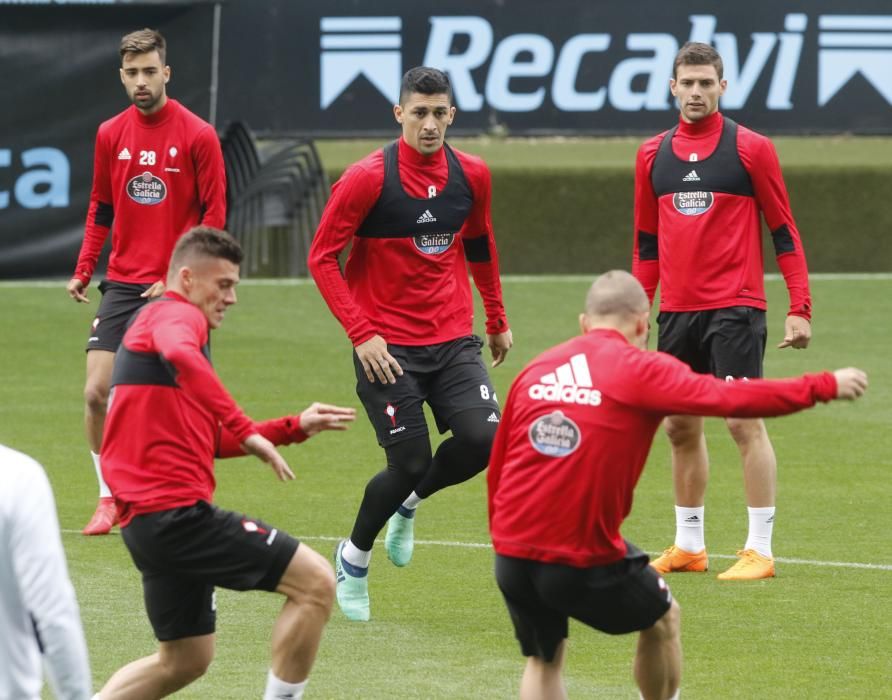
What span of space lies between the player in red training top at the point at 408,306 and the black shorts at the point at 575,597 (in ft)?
7.71

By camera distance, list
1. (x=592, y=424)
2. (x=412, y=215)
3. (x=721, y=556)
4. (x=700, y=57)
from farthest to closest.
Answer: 1. (x=721, y=556)
2. (x=700, y=57)
3. (x=412, y=215)
4. (x=592, y=424)

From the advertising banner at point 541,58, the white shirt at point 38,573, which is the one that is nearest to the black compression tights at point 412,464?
the white shirt at point 38,573

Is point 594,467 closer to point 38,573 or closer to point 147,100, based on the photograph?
point 38,573

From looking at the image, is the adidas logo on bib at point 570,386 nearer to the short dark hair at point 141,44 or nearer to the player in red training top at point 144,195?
the player in red training top at point 144,195

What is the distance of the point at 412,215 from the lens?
8484 millimetres

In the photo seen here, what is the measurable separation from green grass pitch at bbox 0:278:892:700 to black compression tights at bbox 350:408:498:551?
16.8 inches

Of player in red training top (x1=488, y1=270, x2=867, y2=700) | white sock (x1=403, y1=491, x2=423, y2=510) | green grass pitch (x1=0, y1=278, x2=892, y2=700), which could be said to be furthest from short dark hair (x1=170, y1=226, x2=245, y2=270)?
white sock (x1=403, y1=491, x2=423, y2=510)

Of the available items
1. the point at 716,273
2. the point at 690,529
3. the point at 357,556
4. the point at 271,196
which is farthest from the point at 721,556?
the point at 271,196

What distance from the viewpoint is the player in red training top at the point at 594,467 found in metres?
5.64

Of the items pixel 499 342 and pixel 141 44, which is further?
pixel 141 44

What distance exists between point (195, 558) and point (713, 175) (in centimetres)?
399

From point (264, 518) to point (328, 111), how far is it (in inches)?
428

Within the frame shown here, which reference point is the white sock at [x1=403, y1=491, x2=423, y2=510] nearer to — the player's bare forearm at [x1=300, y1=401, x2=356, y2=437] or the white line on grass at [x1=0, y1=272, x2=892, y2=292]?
the player's bare forearm at [x1=300, y1=401, x2=356, y2=437]

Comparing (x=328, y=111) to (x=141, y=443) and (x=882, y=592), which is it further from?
(x=141, y=443)
